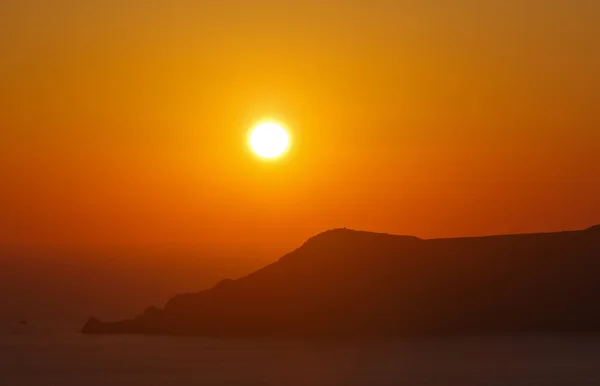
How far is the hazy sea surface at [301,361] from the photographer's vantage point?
43.2 meters

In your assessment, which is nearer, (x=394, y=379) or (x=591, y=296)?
(x=394, y=379)

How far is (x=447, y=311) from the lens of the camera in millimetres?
61562

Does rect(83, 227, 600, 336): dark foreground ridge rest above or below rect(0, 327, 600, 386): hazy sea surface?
above

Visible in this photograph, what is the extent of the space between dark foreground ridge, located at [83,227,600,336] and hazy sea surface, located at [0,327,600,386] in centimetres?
249

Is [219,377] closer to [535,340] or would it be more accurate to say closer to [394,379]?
[394,379]

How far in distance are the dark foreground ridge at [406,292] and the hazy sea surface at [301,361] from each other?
2491 millimetres

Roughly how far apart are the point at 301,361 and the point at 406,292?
47.3 ft

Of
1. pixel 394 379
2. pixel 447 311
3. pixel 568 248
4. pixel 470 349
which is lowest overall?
pixel 394 379

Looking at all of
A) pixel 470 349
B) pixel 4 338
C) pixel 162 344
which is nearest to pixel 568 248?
pixel 470 349

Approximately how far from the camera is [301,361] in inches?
1955

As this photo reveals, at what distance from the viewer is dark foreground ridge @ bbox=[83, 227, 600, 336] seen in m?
60.7

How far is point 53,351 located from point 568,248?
28954 mm

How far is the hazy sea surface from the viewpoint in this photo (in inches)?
1703

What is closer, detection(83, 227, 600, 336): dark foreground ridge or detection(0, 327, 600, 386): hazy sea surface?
detection(0, 327, 600, 386): hazy sea surface
